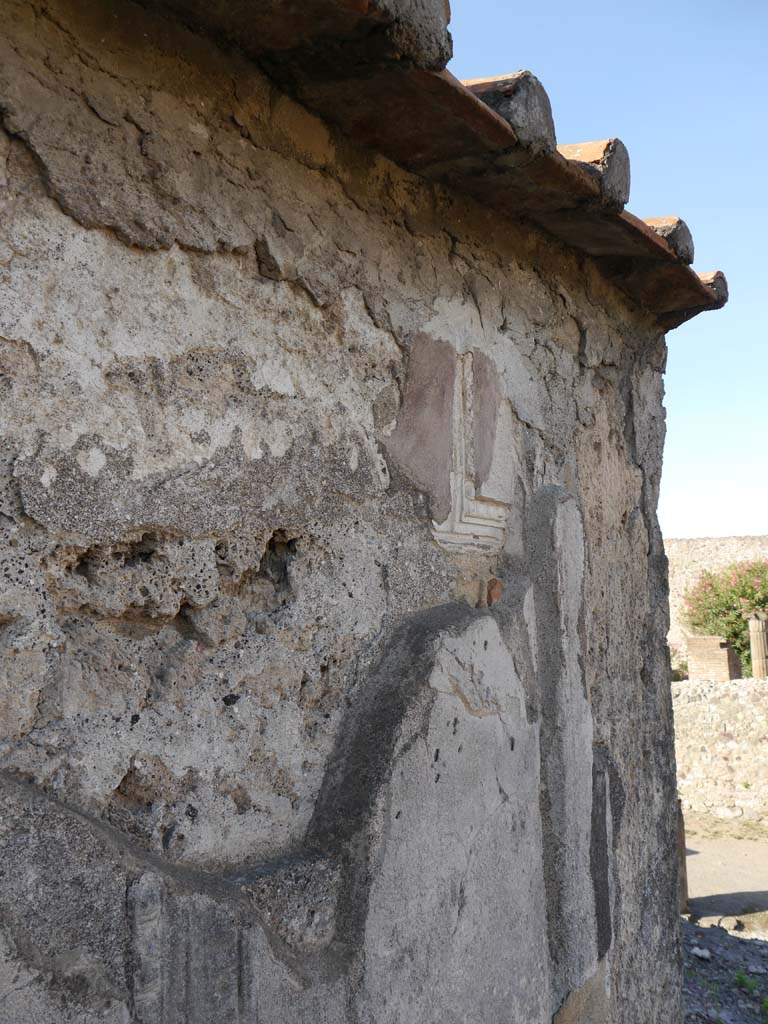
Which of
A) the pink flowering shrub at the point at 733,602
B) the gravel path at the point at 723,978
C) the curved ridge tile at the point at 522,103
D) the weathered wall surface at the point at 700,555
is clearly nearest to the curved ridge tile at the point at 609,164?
the curved ridge tile at the point at 522,103

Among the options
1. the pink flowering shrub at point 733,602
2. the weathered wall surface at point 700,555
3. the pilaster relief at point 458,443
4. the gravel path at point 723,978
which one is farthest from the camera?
the weathered wall surface at point 700,555

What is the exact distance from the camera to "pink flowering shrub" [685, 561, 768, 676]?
18.4 meters

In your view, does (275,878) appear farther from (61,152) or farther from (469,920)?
(61,152)

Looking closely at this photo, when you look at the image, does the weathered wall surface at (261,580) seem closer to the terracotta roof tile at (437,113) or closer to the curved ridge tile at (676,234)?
the terracotta roof tile at (437,113)

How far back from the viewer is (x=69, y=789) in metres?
1.28

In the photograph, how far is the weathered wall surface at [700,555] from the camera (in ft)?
78.4

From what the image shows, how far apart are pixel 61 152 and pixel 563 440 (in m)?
1.57

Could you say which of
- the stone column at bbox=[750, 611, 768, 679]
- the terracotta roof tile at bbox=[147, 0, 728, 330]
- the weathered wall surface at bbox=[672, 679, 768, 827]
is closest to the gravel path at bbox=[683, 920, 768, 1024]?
the terracotta roof tile at bbox=[147, 0, 728, 330]

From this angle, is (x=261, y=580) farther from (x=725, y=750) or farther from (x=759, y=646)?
(x=759, y=646)

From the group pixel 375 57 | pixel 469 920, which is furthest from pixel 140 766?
pixel 375 57

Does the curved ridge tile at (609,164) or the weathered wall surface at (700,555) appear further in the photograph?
the weathered wall surface at (700,555)

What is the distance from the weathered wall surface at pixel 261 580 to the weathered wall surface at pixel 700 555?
875 inches

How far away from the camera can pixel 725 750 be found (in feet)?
34.4

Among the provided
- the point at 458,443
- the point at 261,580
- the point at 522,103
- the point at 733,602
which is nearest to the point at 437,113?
the point at 522,103
